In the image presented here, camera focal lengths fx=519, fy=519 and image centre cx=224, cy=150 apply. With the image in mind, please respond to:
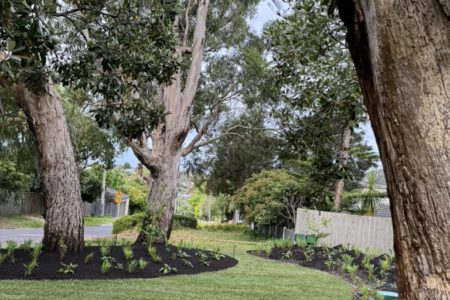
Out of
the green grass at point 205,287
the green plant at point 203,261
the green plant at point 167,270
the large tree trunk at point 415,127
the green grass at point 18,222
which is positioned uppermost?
the large tree trunk at point 415,127

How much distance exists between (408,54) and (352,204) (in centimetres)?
2475

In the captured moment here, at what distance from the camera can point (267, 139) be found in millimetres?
30234

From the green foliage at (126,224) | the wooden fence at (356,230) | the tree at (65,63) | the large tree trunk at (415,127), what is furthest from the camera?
the green foliage at (126,224)

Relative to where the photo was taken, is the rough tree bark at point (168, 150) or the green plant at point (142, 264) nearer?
the green plant at point (142, 264)

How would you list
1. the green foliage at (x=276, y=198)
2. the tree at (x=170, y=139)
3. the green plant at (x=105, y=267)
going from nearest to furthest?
the green plant at (x=105, y=267), the tree at (x=170, y=139), the green foliage at (x=276, y=198)

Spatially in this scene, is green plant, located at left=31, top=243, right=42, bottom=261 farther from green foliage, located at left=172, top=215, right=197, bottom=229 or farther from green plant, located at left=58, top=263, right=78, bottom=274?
green foliage, located at left=172, top=215, right=197, bottom=229

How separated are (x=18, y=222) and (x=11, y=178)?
3019mm

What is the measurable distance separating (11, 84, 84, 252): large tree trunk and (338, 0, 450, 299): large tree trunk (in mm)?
8584

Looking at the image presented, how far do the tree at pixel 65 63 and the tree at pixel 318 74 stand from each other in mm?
1806

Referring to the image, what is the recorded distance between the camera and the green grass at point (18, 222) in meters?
30.5

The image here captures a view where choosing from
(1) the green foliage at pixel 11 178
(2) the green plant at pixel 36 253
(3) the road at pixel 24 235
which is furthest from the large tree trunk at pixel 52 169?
(1) the green foliage at pixel 11 178

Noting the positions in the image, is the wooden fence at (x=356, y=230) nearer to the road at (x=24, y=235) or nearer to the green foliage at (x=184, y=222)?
the green foliage at (x=184, y=222)

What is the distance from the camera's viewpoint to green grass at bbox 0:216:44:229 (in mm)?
30531

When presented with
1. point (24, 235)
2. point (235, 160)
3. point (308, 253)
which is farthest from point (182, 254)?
point (235, 160)
